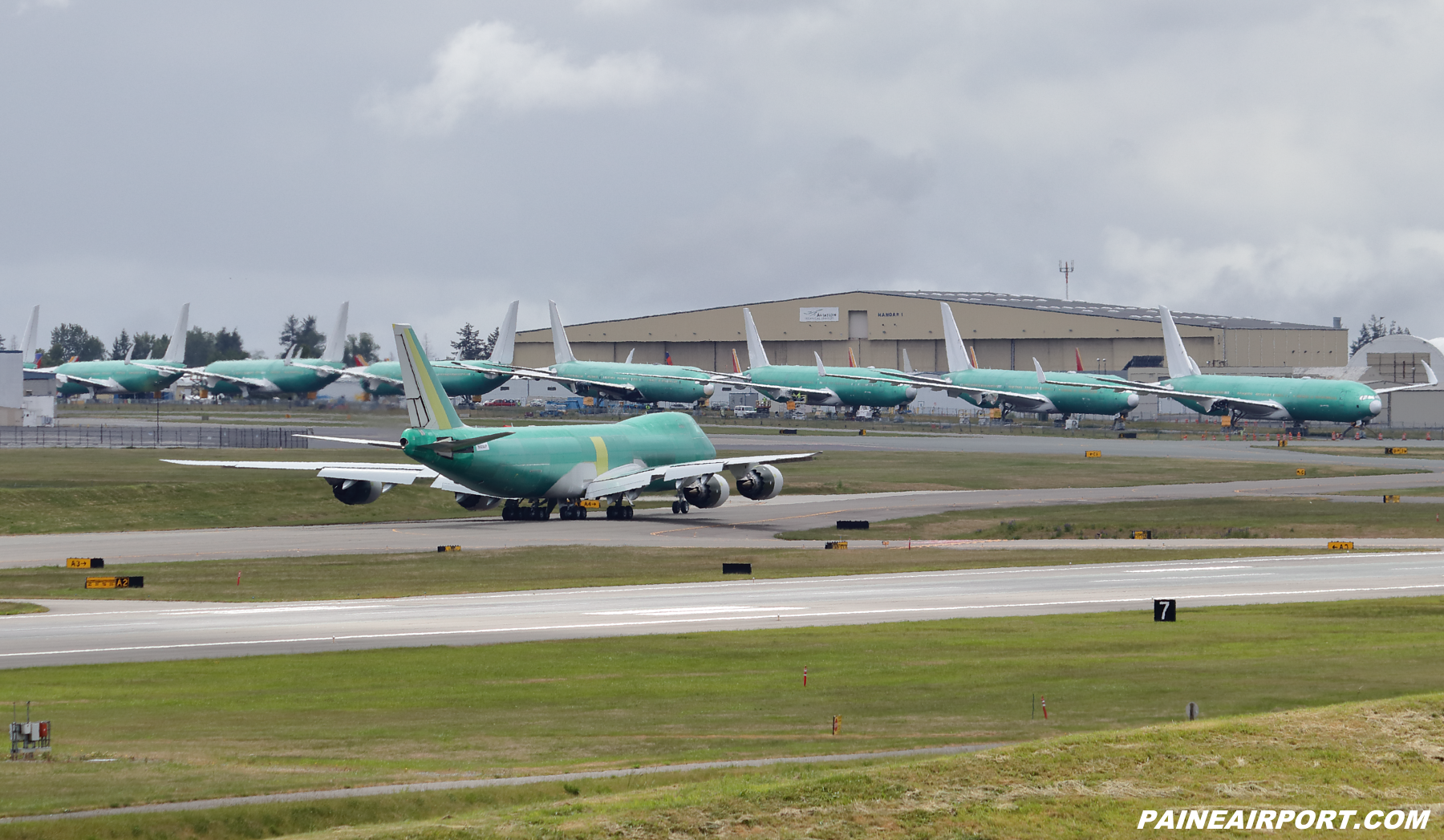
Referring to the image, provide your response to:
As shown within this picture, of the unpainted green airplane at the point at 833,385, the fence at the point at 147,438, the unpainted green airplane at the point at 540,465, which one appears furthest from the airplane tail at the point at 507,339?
the unpainted green airplane at the point at 540,465

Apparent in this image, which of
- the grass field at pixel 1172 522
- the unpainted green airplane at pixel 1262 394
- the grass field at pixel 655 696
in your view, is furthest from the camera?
the unpainted green airplane at pixel 1262 394

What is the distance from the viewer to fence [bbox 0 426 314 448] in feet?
348

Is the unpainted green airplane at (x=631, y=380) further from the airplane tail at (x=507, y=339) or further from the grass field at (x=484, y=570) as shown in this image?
the grass field at (x=484, y=570)

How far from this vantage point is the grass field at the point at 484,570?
43.1 metres

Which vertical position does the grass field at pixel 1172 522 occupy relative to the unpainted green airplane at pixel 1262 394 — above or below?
below

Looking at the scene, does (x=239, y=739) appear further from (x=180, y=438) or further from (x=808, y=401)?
(x=808, y=401)

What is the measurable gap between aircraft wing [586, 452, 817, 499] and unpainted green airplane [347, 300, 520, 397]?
321 ft

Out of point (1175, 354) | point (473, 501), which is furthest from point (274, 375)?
point (473, 501)

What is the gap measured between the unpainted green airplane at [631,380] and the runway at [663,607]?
119825 millimetres

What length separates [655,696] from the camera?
2545cm

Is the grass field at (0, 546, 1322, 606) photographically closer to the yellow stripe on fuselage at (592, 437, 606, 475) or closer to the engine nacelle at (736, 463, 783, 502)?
the engine nacelle at (736, 463, 783, 502)

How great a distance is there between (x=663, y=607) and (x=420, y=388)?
2344 cm

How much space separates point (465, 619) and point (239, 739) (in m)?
15.2

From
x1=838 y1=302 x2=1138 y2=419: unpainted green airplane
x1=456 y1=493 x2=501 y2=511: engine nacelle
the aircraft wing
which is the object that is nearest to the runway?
the aircraft wing
